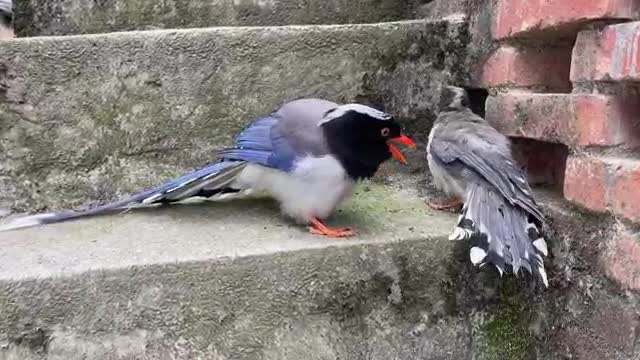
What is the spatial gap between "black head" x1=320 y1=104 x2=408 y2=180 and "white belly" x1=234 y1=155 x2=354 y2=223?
27 mm

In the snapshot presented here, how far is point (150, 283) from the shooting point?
1.24 metres

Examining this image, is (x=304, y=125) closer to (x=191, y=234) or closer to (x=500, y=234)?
(x=191, y=234)

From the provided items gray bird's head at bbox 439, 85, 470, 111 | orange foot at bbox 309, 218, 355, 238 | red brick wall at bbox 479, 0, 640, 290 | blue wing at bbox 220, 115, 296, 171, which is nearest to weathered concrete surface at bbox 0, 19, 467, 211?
gray bird's head at bbox 439, 85, 470, 111

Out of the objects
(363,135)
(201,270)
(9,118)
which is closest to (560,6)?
(363,135)

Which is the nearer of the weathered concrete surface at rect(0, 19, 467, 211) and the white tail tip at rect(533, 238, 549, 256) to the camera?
the white tail tip at rect(533, 238, 549, 256)

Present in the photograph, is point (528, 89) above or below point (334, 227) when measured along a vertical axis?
above

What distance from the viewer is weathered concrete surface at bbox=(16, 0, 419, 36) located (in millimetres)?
1983

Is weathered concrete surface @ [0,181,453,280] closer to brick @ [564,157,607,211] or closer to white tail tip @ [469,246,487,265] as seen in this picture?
white tail tip @ [469,246,487,265]

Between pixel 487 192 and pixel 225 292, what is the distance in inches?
23.4

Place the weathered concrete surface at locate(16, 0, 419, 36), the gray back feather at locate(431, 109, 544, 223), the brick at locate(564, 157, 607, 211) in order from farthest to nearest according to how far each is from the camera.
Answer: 1. the weathered concrete surface at locate(16, 0, 419, 36)
2. the gray back feather at locate(431, 109, 544, 223)
3. the brick at locate(564, 157, 607, 211)

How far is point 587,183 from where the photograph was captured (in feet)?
4.25

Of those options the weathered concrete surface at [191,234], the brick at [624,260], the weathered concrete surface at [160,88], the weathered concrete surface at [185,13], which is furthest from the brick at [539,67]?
the weathered concrete surface at [185,13]

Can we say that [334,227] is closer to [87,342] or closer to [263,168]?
[263,168]

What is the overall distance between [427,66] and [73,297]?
3.62 ft
